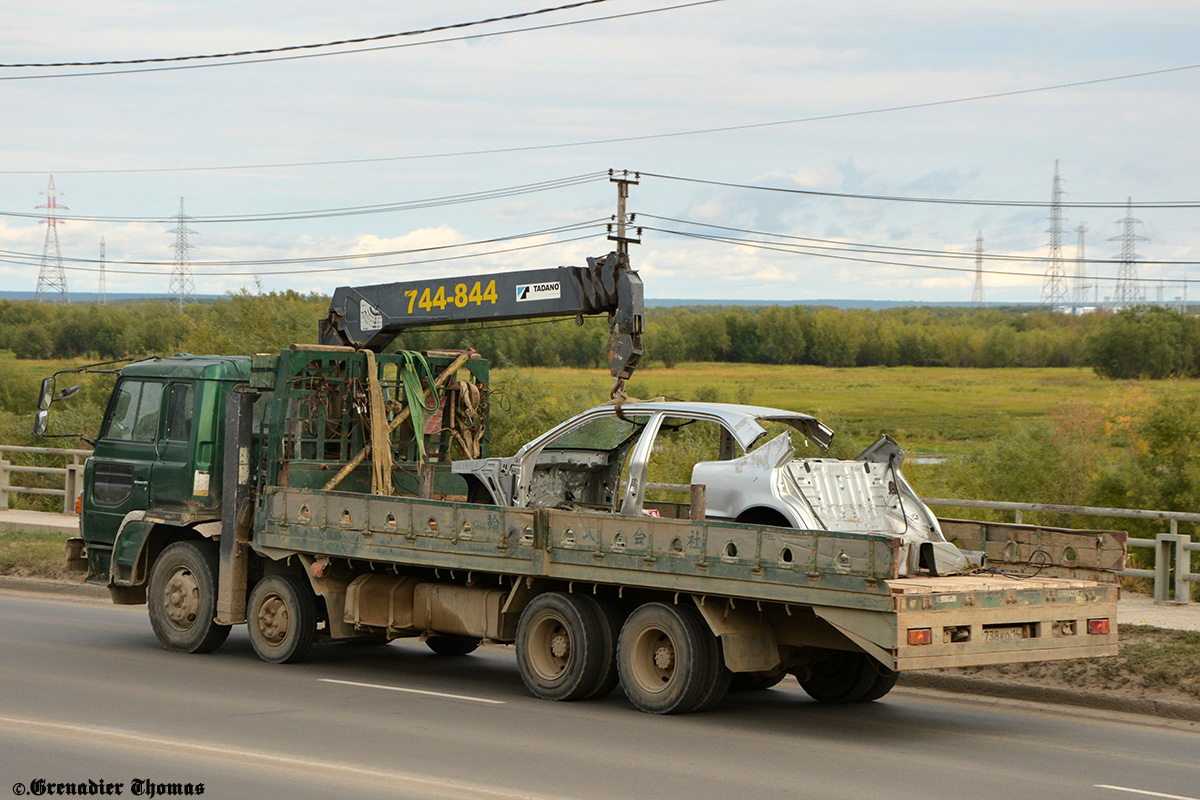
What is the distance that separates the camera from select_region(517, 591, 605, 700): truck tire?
10.2 meters

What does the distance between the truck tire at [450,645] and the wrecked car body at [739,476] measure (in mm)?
2070

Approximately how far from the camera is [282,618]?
12.2 metres

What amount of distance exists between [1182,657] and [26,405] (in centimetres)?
6284

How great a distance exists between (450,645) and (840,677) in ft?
13.7

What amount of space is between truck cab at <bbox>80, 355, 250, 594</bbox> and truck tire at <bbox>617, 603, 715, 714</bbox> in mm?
4800

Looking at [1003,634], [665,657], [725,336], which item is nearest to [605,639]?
[665,657]

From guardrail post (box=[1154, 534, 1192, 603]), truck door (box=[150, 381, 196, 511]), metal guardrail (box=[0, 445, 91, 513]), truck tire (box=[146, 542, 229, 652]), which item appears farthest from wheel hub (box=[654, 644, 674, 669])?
metal guardrail (box=[0, 445, 91, 513])

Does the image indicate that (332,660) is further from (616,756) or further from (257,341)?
(257,341)

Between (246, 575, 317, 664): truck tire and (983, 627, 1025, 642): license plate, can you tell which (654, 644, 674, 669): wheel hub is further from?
(246, 575, 317, 664): truck tire

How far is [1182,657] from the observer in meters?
11.3

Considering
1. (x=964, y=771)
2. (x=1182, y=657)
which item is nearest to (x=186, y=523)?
(x=964, y=771)

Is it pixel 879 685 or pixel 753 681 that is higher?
pixel 879 685

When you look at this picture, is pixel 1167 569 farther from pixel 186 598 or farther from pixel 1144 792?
pixel 186 598

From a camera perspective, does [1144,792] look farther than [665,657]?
No
